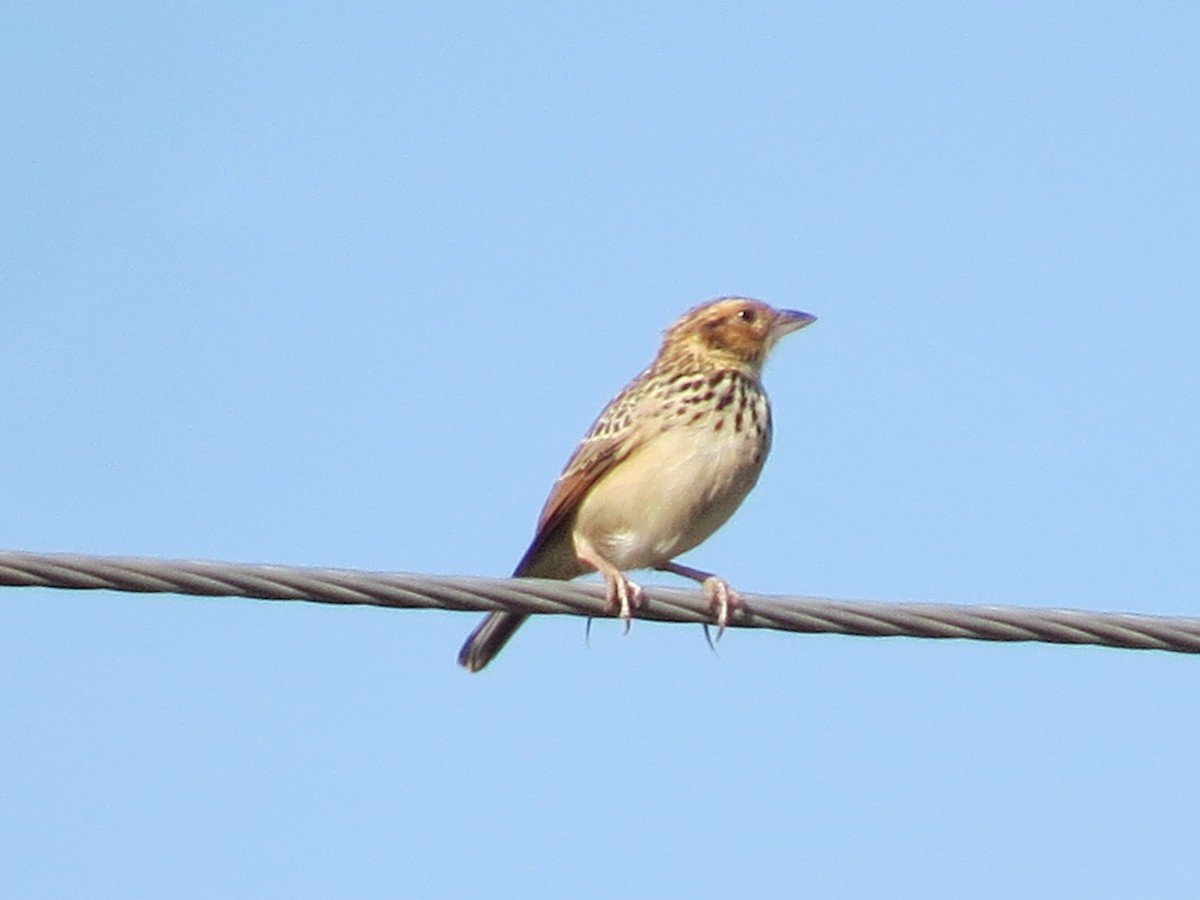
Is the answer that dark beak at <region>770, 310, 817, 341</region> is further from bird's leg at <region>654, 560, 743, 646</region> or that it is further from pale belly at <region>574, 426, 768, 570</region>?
bird's leg at <region>654, 560, 743, 646</region>

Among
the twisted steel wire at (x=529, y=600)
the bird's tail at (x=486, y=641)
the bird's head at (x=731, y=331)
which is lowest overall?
the twisted steel wire at (x=529, y=600)

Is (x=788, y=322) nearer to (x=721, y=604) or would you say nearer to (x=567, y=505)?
(x=567, y=505)

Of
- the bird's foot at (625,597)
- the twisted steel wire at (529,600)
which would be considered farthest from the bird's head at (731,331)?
the twisted steel wire at (529,600)

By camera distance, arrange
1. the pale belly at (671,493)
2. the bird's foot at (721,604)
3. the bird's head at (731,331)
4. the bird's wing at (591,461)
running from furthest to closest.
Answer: the bird's head at (731,331)
the bird's wing at (591,461)
the pale belly at (671,493)
the bird's foot at (721,604)

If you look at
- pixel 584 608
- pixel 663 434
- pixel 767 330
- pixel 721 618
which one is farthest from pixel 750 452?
pixel 584 608

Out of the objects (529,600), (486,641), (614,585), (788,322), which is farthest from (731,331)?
(529,600)

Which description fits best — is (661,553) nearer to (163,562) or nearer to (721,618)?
(721,618)

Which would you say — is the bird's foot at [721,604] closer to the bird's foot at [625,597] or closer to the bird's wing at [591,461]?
the bird's foot at [625,597]
